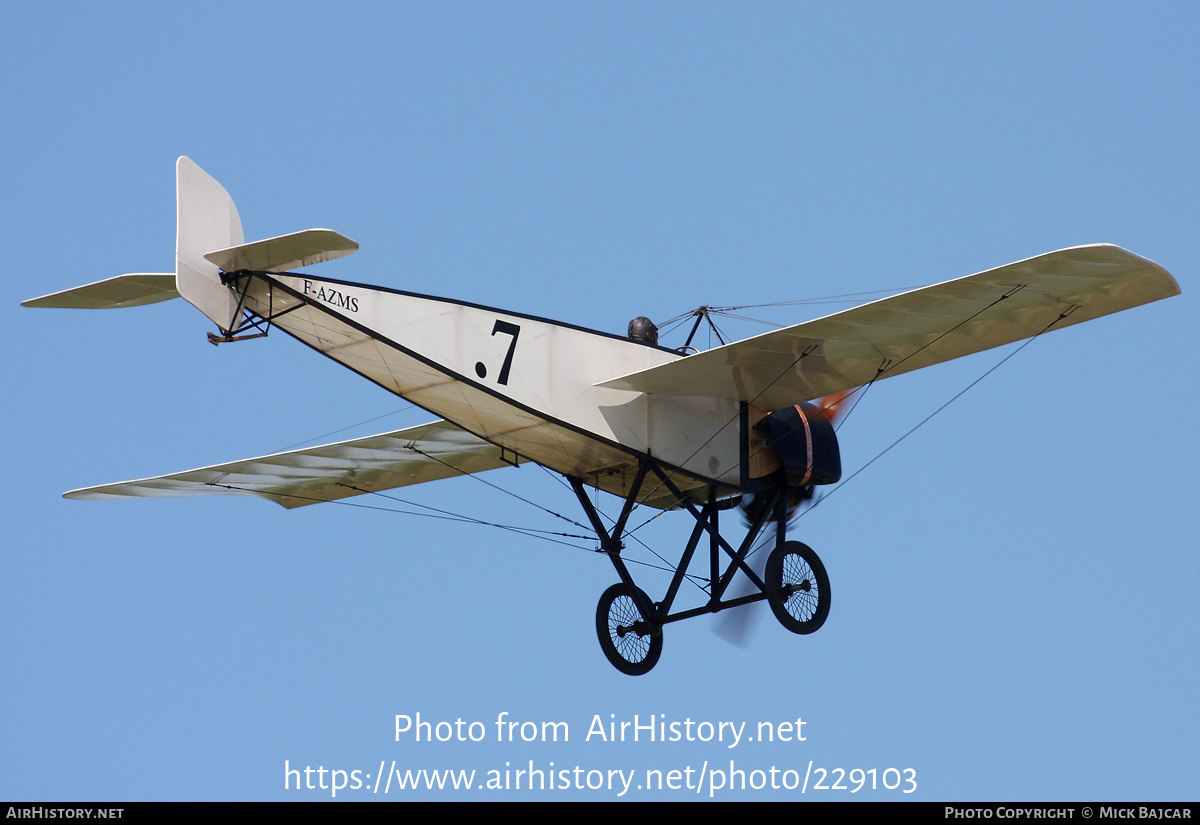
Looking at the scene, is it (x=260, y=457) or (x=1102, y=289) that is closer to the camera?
(x=1102, y=289)

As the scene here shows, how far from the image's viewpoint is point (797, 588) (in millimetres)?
21438

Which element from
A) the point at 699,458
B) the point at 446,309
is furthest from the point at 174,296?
the point at 699,458

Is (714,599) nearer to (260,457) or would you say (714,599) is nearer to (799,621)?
(799,621)

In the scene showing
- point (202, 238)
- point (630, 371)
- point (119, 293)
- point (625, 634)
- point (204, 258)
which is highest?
point (202, 238)

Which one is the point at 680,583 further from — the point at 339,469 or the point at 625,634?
the point at 339,469

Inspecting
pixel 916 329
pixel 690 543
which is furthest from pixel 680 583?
pixel 916 329

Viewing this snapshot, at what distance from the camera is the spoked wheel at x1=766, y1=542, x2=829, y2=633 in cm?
2125

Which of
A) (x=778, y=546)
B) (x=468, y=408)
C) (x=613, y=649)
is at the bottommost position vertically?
(x=613, y=649)

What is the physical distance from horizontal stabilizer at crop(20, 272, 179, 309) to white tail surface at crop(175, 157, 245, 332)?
1.44ft

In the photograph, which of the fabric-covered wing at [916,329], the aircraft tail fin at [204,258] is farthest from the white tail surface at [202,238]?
the fabric-covered wing at [916,329]

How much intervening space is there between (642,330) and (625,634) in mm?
3854

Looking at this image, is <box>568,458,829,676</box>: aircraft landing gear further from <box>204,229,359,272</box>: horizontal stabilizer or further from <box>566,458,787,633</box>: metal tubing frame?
<box>204,229,359,272</box>: horizontal stabilizer

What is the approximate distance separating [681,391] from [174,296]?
6.12 metres

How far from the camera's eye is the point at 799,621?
2133 centimetres
